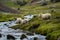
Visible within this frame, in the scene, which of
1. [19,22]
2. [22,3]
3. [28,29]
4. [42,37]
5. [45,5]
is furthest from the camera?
[22,3]

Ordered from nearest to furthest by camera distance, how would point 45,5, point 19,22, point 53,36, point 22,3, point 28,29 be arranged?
point 53,36 → point 28,29 → point 19,22 → point 45,5 → point 22,3

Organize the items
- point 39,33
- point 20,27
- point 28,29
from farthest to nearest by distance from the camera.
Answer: point 20,27 < point 28,29 < point 39,33

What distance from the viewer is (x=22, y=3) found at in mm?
173500

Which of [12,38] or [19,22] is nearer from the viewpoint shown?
[12,38]

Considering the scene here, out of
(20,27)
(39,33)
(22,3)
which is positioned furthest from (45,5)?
(39,33)

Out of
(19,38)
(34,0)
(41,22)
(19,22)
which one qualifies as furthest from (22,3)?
(19,38)

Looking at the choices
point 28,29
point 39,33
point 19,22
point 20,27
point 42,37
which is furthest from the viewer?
point 19,22

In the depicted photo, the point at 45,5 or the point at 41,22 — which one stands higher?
the point at 41,22

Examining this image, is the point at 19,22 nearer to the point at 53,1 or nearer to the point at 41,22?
the point at 41,22

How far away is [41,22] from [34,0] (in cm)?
11630

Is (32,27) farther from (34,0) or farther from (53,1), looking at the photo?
(34,0)

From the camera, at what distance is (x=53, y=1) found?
150m

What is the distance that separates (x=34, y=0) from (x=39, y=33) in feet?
411

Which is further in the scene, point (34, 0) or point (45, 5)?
point (34, 0)
